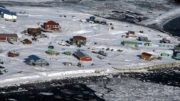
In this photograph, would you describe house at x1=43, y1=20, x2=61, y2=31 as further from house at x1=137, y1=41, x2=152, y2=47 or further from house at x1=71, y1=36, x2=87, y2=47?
house at x1=137, y1=41, x2=152, y2=47

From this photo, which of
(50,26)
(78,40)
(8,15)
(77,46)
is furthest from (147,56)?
(8,15)

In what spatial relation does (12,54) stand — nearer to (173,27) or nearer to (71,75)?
(71,75)

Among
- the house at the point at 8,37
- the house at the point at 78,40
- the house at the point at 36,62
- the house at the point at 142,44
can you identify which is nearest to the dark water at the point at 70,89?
the house at the point at 36,62

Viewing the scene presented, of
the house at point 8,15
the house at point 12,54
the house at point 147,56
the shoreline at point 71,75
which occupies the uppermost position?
the house at point 8,15

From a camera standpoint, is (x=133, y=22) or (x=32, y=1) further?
(x=32, y=1)

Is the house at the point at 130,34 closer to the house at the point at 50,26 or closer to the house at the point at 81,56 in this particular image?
the house at the point at 50,26

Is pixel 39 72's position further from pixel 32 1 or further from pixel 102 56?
pixel 32 1

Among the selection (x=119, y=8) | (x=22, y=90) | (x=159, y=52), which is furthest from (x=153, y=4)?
(x=22, y=90)

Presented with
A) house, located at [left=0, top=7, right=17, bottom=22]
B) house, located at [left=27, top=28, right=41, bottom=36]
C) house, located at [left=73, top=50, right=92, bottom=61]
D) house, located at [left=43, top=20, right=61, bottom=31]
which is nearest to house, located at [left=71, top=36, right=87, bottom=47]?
house, located at [left=73, top=50, right=92, bottom=61]
